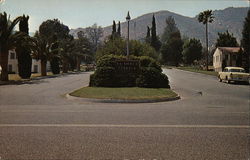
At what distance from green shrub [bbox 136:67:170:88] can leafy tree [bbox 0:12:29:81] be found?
17096 millimetres

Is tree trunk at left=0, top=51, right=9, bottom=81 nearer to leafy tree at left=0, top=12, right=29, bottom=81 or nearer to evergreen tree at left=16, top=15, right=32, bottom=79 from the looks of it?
leafy tree at left=0, top=12, right=29, bottom=81

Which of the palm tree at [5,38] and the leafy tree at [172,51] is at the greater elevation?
the leafy tree at [172,51]

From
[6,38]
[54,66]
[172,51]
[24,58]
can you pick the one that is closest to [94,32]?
[172,51]

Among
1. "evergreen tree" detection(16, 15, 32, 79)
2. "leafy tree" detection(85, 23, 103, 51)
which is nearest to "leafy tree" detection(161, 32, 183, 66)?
"leafy tree" detection(85, 23, 103, 51)

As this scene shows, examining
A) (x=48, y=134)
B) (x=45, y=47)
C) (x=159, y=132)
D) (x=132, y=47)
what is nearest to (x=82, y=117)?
(x=48, y=134)

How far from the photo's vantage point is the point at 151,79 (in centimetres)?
1994

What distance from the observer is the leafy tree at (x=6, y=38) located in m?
28.8

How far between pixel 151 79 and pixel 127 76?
2.14m

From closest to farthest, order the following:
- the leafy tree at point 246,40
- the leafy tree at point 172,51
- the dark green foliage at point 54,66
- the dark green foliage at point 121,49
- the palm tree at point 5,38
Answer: the palm tree at point 5,38 < the dark green foliage at point 121,49 < the leafy tree at point 246,40 < the dark green foliage at point 54,66 < the leafy tree at point 172,51

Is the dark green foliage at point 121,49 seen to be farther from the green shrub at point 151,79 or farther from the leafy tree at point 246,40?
the leafy tree at point 246,40

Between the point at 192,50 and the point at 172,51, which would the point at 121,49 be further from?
the point at 172,51

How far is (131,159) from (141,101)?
878 centimetres

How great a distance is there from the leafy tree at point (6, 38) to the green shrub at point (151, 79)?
17.1 metres

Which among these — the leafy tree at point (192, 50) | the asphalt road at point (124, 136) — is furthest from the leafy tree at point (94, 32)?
the asphalt road at point (124, 136)
